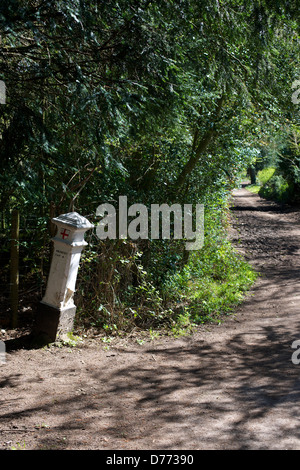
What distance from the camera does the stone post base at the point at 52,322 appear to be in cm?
615

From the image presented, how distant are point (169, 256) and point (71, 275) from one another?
2.63m

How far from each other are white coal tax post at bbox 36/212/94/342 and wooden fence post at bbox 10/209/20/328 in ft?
1.86

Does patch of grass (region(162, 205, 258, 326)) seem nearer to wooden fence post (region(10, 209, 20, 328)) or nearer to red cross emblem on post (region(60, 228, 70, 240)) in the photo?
red cross emblem on post (region(60, 228, 70, 240))

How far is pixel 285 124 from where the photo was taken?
11320 millimetres

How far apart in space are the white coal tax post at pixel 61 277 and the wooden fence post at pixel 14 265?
568 millimetres

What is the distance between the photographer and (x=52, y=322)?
6184 mm

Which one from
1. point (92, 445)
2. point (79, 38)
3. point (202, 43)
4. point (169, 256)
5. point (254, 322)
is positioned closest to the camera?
point (92, 445)

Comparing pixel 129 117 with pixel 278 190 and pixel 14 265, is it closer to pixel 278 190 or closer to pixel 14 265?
pixel 14 265

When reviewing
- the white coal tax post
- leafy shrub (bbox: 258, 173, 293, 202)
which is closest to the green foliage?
the white coal tax post

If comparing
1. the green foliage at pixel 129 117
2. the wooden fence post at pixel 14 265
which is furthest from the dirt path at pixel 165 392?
the green foliage at pixel 129 117

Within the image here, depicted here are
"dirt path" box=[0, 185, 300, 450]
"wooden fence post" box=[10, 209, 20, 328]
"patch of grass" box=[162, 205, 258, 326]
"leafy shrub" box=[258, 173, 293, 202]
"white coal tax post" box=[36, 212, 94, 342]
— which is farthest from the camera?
"leafy shrub" box=[258, 173, 293, 202]

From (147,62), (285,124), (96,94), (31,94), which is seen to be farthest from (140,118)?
(285,124)

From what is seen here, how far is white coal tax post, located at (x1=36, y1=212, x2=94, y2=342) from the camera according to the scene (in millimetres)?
6113

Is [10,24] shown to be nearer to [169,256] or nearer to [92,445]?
[92,445]
